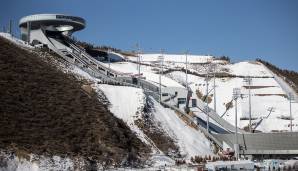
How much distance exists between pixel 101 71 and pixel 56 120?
36184mm

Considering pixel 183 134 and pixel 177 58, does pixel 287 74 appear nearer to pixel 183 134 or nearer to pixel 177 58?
pixel 177 58

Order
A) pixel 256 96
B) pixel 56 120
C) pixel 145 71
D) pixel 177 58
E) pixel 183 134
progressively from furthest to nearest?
pixel 177 58
pixel 145 71
pixel 256 96
pixel 183 134
pixel 56 120

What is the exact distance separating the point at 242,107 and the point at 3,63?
4316 cm

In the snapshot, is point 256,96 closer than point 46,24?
Yes

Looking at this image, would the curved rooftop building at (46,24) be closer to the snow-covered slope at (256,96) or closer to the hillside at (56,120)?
the snow-covered slope at (256,96)

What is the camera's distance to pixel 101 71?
8944 centimetres

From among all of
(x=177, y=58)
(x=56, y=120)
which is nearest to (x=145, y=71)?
(x=177, y=58)

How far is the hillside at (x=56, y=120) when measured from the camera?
48031mm

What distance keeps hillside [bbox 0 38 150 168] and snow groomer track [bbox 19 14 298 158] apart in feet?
39.4

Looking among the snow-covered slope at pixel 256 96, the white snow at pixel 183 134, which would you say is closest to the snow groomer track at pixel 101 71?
the white snow at pixel 183 134

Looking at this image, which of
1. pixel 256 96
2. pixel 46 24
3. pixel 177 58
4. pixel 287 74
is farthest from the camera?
pixel 177 58

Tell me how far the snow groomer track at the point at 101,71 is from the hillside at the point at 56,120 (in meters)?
12.0

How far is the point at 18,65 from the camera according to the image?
217 feet

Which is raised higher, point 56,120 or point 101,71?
point 101,71
